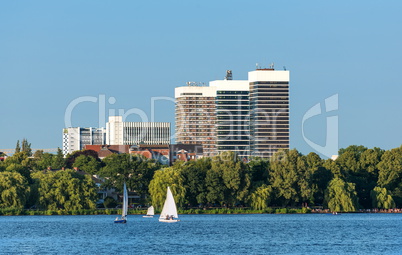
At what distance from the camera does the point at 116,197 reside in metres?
131

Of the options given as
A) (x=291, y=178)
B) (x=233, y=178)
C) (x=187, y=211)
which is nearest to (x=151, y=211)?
(x=187, y=211)

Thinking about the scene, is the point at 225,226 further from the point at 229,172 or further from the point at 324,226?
the point at 229,172

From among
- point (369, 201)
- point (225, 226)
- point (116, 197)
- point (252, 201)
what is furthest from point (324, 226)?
point (116, 197)

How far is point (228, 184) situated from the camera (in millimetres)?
117125

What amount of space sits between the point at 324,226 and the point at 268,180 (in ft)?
82.4

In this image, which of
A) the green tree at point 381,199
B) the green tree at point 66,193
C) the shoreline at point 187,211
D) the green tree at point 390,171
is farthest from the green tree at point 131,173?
the green tree at point 390,171

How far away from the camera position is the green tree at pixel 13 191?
110925mm

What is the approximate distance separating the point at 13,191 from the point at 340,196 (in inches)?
1634

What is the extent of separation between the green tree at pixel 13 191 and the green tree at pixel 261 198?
2842cm

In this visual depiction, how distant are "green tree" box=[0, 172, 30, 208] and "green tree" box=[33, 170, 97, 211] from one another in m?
2.07

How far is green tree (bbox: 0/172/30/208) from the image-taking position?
111 meters

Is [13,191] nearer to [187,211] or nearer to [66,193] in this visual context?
[66,193]

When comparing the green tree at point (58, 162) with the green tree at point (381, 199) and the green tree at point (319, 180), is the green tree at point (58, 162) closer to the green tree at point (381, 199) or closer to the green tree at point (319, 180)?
the green tree at point (319, 180)

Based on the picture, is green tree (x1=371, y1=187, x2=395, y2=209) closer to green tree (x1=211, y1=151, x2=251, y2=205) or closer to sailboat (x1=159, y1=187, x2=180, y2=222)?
green tree (x1=211, y1=151, x2=251, y2=205)
